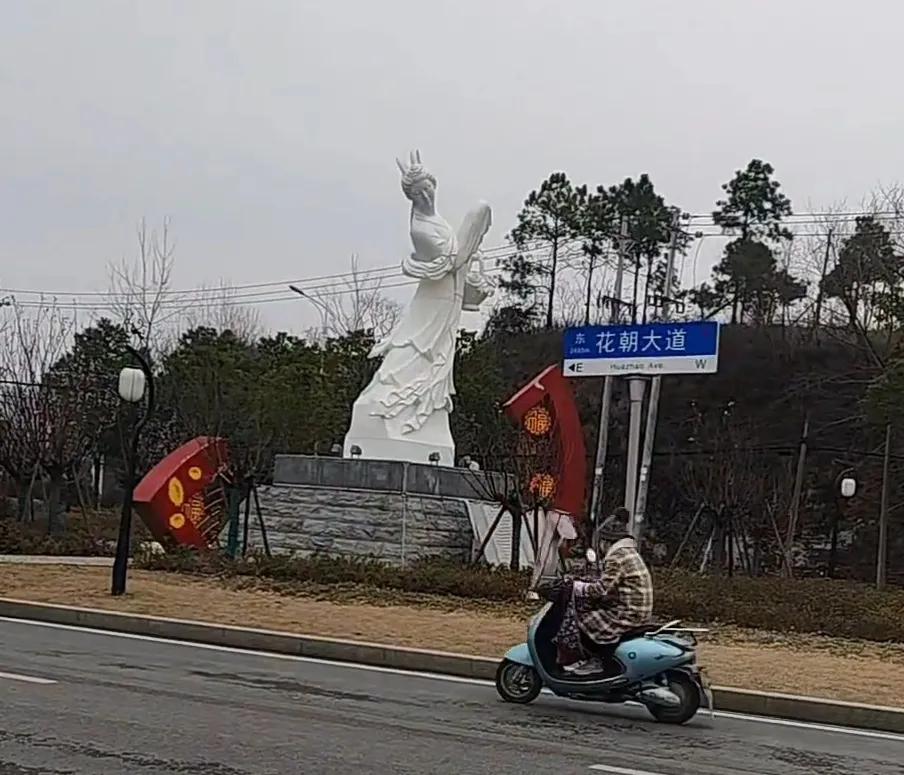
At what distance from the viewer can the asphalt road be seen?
7652 mm

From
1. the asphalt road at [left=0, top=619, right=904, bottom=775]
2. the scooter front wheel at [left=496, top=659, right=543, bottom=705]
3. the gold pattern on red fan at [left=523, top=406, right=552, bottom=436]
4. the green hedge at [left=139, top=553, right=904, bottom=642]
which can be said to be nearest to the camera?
the asphalt road at [left=0, top=619, right=904, bottom=775]

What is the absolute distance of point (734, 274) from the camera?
190 ft

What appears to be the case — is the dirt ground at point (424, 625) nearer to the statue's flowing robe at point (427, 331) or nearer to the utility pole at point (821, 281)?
the statue's flowing robe at point (427, 331)

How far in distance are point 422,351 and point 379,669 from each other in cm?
1237

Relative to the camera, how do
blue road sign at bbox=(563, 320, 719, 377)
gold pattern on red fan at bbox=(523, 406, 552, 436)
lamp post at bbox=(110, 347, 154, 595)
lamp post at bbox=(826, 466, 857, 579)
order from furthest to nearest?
lamp post at bbox=(826, 466, 857, 579), gold pattern on red fan at bbox=(523, 406, 552, 436), blue road sign at bbox=(563, 320, 719, 377), lamp post at bbox=(110, 347, 154, 595)

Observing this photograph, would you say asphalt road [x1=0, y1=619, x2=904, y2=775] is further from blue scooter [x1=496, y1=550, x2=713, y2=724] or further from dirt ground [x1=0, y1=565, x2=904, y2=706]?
dirt ground [x1=0, y1=565, x2=904, y2=706]

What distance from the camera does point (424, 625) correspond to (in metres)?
15.7

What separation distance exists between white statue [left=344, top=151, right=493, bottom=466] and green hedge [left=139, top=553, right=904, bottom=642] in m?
3.07

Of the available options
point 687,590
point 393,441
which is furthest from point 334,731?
point 393,441

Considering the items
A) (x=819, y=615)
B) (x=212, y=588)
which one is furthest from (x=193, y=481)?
(x=819, y=615)

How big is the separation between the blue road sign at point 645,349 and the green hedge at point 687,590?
2.95 metres

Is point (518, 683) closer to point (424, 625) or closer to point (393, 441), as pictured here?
point (424, 625)

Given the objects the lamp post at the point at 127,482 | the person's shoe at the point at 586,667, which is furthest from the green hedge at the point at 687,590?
the person's shoe at the point at 586,667

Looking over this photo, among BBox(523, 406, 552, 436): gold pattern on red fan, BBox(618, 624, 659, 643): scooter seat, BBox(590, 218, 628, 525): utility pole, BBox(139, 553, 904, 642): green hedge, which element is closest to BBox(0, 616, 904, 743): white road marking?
BBox(618, 624, 659, 643): scooter seat
